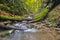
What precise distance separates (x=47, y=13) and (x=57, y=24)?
233 inches

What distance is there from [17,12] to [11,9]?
1.75 m

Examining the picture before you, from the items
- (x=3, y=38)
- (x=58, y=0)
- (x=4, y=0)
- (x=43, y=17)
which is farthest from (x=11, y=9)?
(x=3, y=38)

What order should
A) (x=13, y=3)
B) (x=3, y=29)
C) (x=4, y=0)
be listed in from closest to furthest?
(x=3, y=29) → (x=4, y=0) → (x=13, y=3)

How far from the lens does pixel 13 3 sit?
73.5 feet

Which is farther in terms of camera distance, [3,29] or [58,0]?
[58,0]

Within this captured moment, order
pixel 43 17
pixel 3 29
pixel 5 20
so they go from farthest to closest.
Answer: pixel 43 17, pixel 5 20, pixel 3 29

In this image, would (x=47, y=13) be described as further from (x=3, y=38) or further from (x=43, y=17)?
(x=3, y=38)

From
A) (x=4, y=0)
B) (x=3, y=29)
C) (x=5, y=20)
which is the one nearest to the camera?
(x=3, y=29)

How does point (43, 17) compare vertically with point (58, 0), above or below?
below

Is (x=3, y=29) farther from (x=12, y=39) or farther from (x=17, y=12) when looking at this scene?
(x=17, y=12)

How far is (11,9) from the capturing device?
69.1ft

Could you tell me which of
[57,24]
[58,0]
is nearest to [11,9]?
[58,0]

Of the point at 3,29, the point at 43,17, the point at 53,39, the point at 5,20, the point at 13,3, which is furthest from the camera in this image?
the point at 13,3

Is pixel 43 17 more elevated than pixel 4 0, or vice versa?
pixel 4 0
